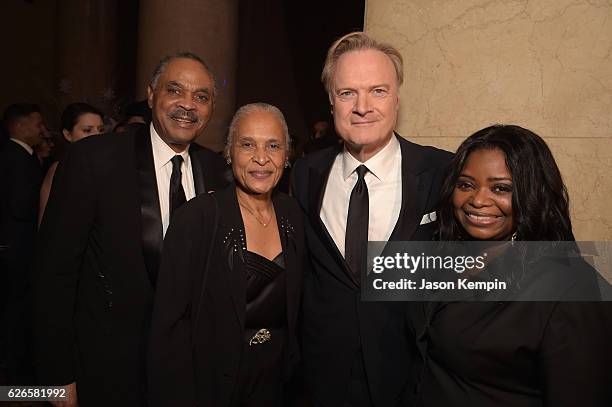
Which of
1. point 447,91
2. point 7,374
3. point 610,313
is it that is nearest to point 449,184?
point 610,313

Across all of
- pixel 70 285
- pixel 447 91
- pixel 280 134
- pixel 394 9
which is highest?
pixel 394 9

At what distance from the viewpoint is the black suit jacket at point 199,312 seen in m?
1.79

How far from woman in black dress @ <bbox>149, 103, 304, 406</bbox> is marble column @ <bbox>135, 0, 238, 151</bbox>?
11.6 feet

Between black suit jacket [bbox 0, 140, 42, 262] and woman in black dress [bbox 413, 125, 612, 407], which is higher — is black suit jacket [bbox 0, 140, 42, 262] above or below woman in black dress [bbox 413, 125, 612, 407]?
above

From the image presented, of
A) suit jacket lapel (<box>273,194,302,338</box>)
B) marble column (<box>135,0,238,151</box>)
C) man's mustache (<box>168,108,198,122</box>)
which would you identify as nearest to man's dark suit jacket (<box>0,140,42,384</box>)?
marble column (<box>135,0,238,151</box>)

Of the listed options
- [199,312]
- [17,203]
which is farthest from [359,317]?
[17,203]

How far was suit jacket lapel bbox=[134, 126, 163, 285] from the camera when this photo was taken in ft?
6.79

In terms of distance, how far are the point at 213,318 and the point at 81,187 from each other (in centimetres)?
75

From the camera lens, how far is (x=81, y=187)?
2.04 meters

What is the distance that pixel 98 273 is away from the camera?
2.12 meters

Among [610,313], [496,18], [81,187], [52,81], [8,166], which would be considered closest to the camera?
[610,313]

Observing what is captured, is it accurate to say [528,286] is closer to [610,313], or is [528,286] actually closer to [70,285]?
[610,313]

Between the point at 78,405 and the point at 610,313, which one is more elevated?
the point at 610,313

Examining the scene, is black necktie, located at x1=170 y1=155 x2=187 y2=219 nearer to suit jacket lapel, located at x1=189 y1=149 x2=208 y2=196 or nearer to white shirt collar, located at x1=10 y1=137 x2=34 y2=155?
suit jacket lapel, located at x1=189 y1=149 x2=208 y2=196
